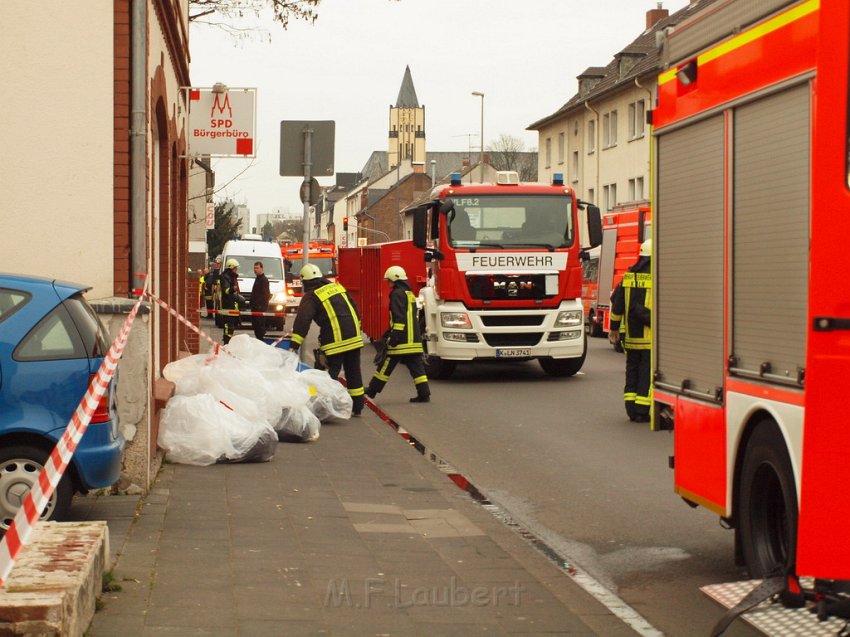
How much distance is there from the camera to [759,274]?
19.6ft

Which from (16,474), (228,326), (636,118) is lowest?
(16,474)

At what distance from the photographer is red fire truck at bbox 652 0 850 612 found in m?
5.04

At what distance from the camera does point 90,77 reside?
10031 mm

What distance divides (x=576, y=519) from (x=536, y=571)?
1724 mm

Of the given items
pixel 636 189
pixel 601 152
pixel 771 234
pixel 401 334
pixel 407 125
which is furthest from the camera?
pixel 407 125

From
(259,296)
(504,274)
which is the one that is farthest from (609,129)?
(504,274)

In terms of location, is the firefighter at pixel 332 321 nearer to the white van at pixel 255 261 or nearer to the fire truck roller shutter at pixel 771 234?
the fire truck roller shutter at pixel 771 234

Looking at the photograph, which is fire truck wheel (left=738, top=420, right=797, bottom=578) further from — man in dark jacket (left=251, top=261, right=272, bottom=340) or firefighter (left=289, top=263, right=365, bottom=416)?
man in dark jacket (left=251, top=261, right=272, bottom=340)

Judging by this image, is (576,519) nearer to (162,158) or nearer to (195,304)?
(162,158)

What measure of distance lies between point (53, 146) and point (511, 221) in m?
10.9

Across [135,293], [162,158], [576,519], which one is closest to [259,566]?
[576,519]

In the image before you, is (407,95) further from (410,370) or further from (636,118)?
(410,370)

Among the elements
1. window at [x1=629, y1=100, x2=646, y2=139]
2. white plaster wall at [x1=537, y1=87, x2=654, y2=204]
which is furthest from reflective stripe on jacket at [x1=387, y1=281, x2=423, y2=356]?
window at [x1=629, y1=100, x2=646, y2=139]

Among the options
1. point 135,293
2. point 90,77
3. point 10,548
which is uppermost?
point 90,77
